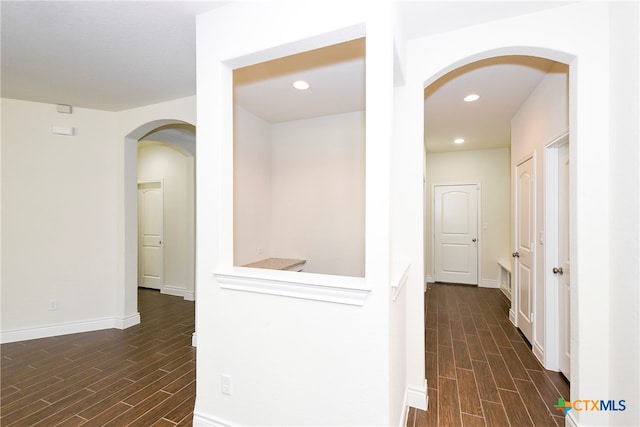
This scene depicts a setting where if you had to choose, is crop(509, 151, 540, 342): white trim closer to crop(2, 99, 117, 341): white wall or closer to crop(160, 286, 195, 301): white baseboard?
crop(160, 286, 195, 301): white baseboard

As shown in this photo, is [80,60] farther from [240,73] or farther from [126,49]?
[240,73]

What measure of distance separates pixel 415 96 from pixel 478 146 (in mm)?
4166

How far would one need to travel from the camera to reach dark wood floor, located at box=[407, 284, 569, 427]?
2.01 metres

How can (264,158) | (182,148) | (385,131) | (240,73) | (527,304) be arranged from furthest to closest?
1. (182,148)
2. (264,158)
3. (527,304)
4. (240,73)
5. (385,131)

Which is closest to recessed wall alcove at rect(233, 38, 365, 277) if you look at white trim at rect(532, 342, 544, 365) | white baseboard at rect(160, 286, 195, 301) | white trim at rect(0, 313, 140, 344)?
white trim at rect(0, 313, 140, 344)

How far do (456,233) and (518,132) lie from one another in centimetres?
288

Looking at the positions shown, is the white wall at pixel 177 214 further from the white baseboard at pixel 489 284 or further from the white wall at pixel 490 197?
the white baseboard at pixel 489 284

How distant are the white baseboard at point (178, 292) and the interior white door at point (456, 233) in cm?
492

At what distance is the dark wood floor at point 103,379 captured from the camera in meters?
2.04

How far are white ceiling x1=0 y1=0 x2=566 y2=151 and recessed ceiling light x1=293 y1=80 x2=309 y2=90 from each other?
0.10 meters

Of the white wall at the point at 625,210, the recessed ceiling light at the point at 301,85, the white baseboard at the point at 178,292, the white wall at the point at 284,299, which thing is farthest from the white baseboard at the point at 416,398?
the white baseboard at the point at 178,292

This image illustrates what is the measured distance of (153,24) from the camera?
79.0 inches

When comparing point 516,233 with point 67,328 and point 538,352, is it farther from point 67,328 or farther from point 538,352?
point 67,328

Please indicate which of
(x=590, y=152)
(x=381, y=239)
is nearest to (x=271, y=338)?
(x=381, y=239)
